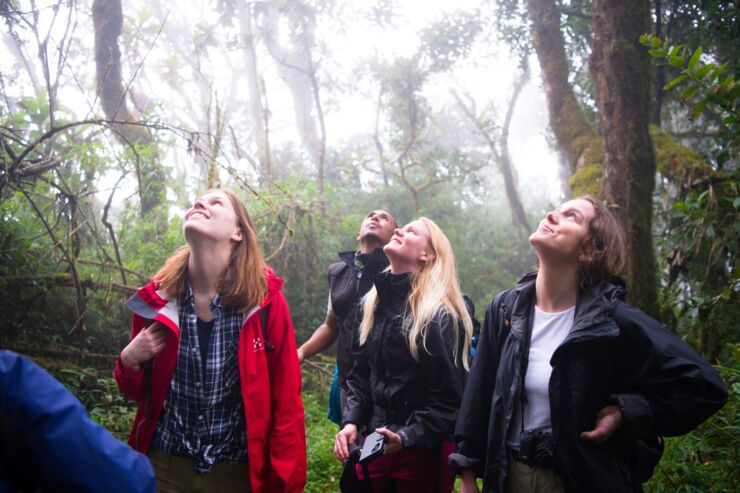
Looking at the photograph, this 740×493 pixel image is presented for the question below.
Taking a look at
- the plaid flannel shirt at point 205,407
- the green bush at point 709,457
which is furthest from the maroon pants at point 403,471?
the green bush at point 709,457

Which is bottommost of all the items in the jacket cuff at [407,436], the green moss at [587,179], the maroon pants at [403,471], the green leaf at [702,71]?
the maroon pants at [403,471]

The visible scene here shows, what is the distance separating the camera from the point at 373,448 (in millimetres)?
2682

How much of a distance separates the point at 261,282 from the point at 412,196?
12.1m

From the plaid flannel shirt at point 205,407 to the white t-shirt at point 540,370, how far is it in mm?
1208

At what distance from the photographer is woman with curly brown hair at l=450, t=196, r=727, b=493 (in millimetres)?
2041

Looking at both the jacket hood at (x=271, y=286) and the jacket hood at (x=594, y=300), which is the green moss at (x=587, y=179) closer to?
the jacket hood at (x=594, y=300)

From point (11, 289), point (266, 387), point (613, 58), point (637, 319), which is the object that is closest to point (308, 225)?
point (11, 289)

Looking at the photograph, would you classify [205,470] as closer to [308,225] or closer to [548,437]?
[548,437]

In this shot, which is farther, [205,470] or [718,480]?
[718,480]

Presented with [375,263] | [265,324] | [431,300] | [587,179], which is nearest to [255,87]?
[587,179]

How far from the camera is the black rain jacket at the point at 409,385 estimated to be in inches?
110

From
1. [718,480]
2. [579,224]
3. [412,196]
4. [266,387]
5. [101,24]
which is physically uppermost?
[101,24]

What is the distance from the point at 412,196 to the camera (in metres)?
14.7

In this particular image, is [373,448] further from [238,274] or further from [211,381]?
[238,274]
